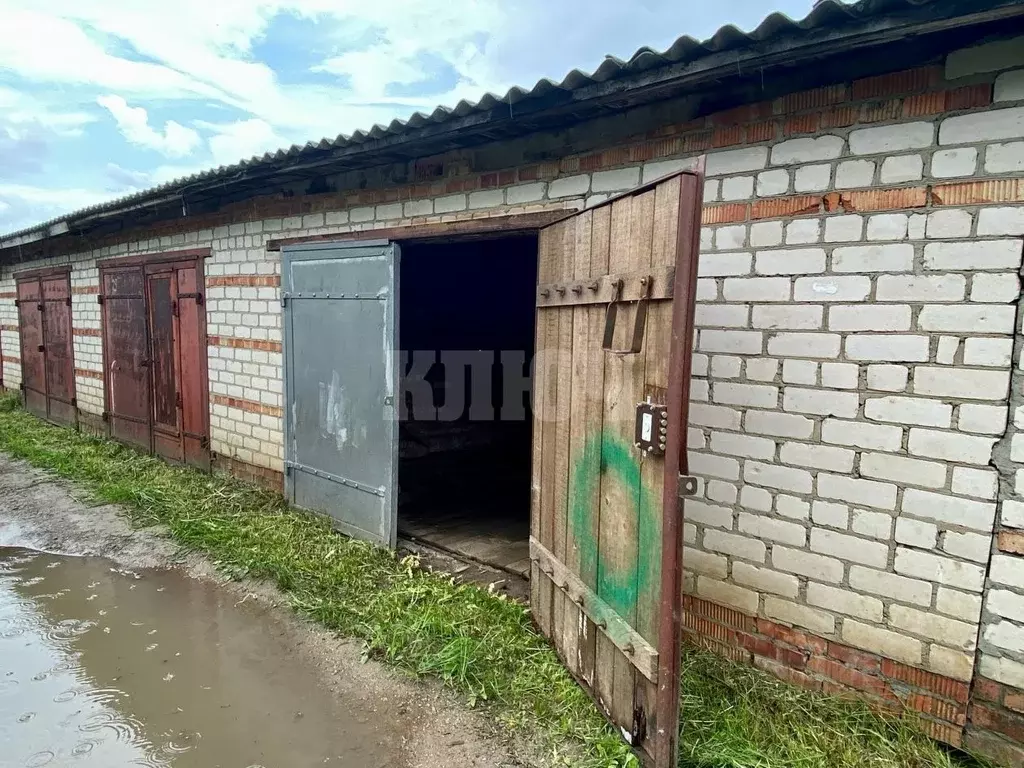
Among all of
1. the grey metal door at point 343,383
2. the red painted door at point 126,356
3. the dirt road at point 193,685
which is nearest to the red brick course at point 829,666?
the dirt road at point 193,685

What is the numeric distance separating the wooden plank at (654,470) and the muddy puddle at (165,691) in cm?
120

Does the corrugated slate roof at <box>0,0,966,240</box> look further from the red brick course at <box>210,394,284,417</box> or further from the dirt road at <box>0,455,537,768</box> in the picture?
the dirt road at <box>0,455,537,768</box>

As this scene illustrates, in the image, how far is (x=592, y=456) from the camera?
279cm

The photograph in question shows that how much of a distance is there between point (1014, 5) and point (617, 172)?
169 cm

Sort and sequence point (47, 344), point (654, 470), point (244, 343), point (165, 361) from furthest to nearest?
point (47, 344)
point (165, 361)
point (244, 343)
point (654, 470)

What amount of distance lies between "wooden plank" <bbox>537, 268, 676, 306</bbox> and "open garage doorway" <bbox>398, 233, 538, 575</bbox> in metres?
3.20

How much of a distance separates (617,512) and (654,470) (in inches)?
14.6

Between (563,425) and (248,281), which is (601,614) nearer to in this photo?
(563,425)

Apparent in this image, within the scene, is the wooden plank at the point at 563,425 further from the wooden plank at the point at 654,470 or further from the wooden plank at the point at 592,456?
the wooden plank at the point at 654,470

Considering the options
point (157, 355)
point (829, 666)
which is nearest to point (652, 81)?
point (829, 666)

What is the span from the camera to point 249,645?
3602mm

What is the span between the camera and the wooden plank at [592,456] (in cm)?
273

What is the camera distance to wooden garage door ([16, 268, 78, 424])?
916 cm

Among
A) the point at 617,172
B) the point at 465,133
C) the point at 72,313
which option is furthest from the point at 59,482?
the point at 617,172
